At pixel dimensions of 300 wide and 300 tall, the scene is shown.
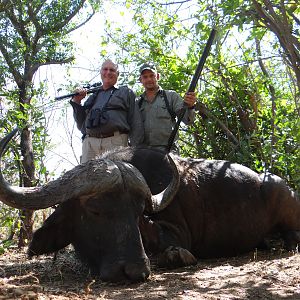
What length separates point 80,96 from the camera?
7133 mm

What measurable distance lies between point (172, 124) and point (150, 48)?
2316 mm

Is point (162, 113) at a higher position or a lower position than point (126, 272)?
higher

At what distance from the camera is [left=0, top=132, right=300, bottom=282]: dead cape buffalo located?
4504 millimetres

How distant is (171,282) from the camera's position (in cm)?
425

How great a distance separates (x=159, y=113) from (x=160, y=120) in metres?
0.10

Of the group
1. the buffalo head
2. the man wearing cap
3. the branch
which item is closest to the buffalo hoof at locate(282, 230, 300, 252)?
the man wearing cap

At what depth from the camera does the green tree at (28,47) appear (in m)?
8.08

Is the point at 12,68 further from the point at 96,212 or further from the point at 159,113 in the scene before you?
the point at 96,212

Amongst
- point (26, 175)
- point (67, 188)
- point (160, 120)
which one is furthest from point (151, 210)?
point (26, 175)

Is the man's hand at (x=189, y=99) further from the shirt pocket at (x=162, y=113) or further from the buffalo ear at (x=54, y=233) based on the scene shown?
the buffalo ear at (x=54, y=233)

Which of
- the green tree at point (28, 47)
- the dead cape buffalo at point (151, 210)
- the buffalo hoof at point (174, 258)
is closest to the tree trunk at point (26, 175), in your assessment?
the green tree at point (28, 47)

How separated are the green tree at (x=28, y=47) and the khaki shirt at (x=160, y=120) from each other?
6.15 ft

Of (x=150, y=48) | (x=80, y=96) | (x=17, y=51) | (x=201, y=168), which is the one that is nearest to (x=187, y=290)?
(x=201, y=168)

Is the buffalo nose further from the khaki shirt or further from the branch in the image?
the branch
